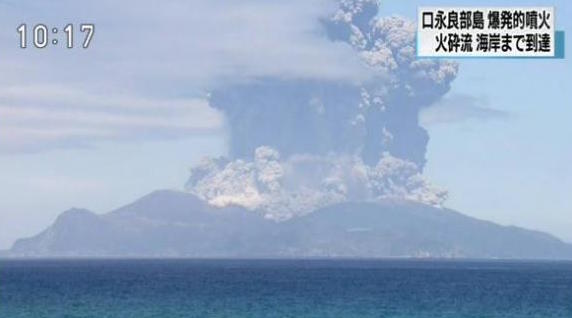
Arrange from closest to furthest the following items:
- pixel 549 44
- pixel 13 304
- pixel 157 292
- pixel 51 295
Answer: pixel 549 44 < pixel 13 304 < pixel 51 295 < pixel 157 292

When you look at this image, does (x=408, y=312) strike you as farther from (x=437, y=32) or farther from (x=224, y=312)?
(x=437, y=32)

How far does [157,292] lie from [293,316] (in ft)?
197

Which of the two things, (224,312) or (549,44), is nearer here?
(549,44)

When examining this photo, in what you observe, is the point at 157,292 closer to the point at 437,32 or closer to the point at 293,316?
the point at 293,316

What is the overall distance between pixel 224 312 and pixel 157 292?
53.7 meters

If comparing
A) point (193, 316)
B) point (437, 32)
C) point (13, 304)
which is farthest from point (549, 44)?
point (13, 304)

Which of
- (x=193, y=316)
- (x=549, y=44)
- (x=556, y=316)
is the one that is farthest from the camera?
(x=556, y=316)

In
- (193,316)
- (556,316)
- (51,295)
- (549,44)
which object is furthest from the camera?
(51,295)

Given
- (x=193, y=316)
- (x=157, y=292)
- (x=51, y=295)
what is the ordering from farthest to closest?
(x=157, y=292) < (x=51, y=295) < (x=193, y=316)

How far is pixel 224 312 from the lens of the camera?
137000mm

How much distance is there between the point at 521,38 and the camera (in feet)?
201

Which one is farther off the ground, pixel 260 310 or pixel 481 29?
pixel 481 29

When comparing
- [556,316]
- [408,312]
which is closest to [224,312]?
[408,312]

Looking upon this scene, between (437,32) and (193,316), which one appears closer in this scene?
(437,32)
